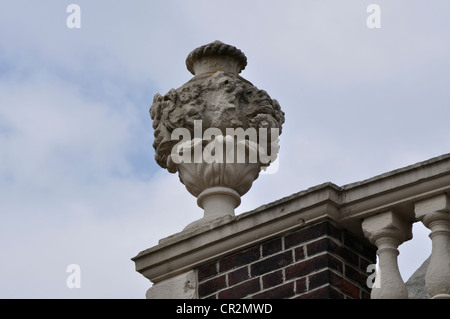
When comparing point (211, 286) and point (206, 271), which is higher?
point (206, 271)

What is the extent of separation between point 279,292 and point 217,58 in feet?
7.41

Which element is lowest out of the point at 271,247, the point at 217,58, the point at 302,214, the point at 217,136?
the point at 271,247

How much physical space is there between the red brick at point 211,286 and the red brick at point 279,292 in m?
0.32

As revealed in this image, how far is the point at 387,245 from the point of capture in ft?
26.3

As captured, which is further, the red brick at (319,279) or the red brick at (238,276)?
the red brick at (238,276)

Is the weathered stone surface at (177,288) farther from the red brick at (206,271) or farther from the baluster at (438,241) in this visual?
the baluster at (438,241)

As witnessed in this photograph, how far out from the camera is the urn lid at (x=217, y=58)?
991 cm

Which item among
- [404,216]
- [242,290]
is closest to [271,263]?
[242,290]

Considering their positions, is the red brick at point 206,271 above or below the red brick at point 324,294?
above

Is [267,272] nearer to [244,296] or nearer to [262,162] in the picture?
[244,296]

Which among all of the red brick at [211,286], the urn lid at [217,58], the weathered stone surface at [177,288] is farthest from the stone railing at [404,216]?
the urn lid at [217,58]

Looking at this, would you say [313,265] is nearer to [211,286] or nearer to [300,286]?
[300,286]
